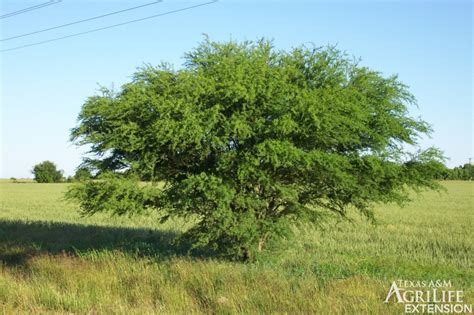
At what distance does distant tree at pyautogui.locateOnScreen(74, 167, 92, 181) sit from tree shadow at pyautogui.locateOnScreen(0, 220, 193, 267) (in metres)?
2.26

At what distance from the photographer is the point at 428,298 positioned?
793 cm

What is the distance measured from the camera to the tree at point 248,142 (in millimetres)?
9797

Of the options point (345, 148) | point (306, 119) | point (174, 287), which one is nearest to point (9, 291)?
point (174, 287)

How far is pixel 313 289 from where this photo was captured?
26.8 ft

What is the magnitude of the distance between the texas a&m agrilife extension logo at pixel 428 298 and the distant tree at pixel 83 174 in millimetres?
6346

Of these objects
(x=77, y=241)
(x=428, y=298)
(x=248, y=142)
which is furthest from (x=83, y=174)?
(x=428, y=298)

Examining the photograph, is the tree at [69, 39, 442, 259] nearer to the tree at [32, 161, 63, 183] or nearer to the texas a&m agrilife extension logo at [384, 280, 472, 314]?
the texas a&m agrilife extension logo at [384, 280, 472, 314]

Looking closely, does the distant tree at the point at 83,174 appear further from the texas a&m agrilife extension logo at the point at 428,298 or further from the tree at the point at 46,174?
the tree at the point at 46,174

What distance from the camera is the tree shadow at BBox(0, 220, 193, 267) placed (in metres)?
13.5

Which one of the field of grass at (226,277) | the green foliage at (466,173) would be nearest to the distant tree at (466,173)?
→ the green foliage at (466,173)

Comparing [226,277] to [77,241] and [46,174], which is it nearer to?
[77,241]

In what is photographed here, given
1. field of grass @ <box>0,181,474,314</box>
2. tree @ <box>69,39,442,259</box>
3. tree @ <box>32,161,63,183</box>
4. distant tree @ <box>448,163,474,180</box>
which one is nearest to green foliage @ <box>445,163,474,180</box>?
distant tree @ <box>448,163,474,180</box>

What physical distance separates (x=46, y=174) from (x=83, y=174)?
114 metres

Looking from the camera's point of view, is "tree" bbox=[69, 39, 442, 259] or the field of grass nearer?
the field of grass
